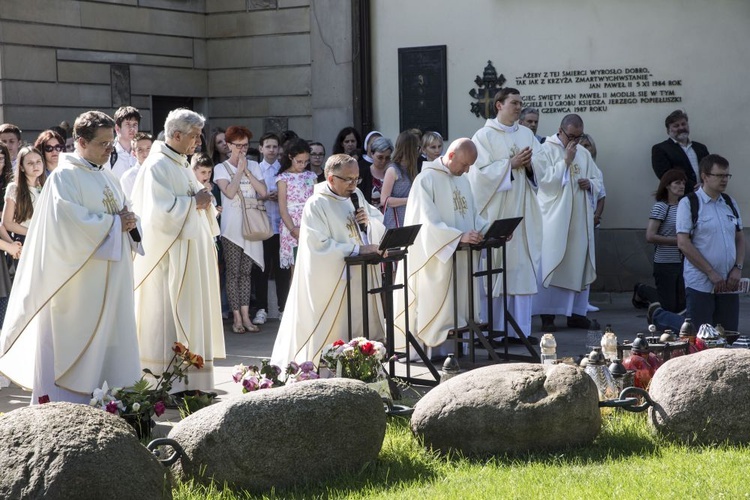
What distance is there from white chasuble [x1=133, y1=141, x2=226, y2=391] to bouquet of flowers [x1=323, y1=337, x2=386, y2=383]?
60.8 inches

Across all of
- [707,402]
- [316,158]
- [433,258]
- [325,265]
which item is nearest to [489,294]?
[433,258]

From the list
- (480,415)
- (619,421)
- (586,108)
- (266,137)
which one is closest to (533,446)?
(480,415)

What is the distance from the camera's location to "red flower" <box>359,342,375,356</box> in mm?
7703

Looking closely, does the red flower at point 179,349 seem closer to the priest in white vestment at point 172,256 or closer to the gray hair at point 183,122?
A: the priest in white vestment at point 172,256

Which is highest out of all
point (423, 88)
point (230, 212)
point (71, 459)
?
point (423, 88)

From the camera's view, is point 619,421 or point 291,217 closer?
point 619,421

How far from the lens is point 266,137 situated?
43.5 ft

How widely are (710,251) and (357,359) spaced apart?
11.4ft

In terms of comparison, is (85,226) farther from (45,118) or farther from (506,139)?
(45,118)

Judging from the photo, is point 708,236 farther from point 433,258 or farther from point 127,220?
point 127,220

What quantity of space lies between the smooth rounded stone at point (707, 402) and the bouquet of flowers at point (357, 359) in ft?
6.00

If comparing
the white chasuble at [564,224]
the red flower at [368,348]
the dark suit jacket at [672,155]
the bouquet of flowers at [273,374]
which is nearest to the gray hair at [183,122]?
the bouquet of flowers at [273,374]

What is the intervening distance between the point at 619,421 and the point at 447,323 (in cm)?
302

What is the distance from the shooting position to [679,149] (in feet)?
45.4
